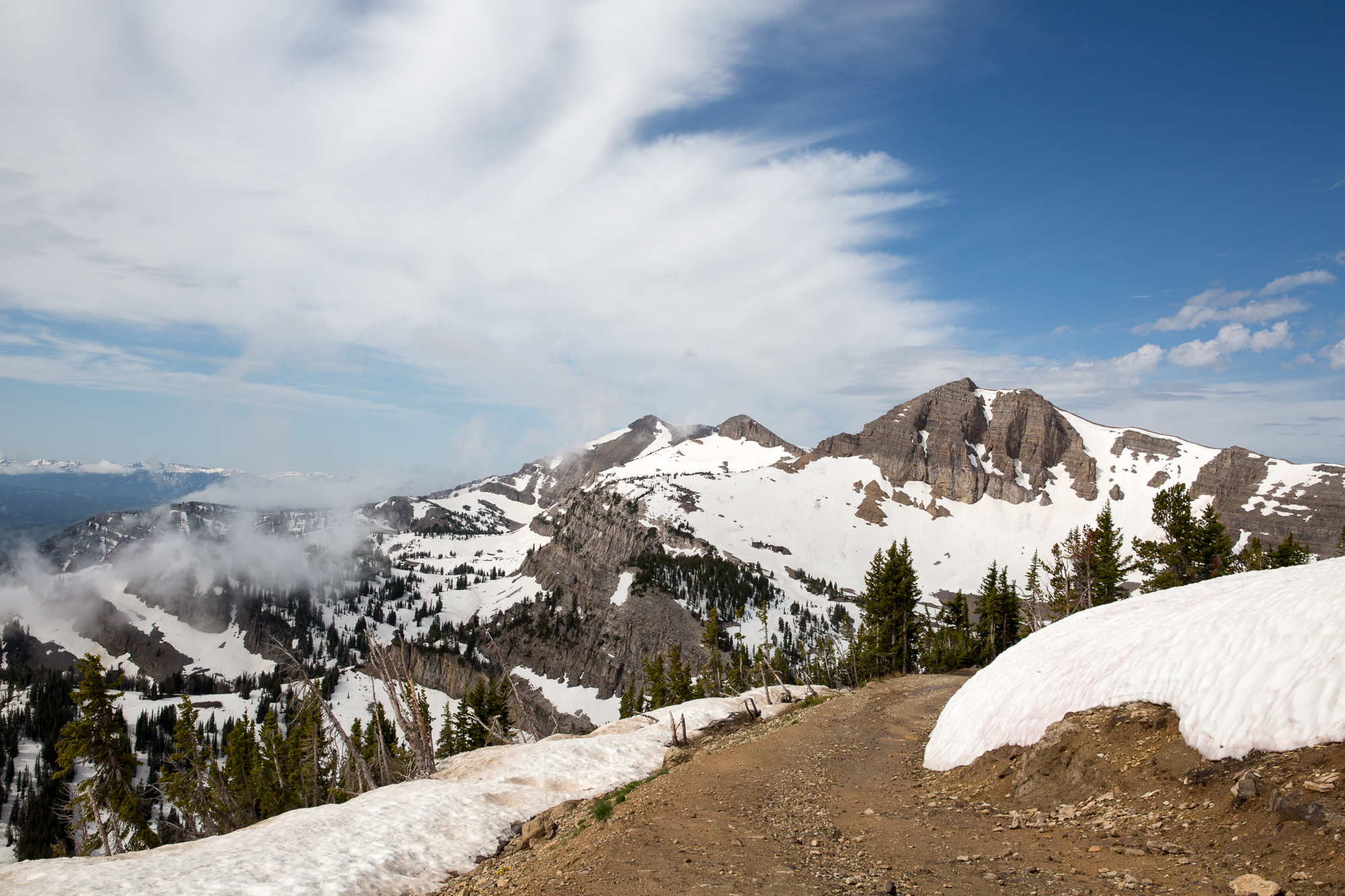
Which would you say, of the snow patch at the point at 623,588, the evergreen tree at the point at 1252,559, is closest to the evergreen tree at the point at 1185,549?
the evergreen tree at the point at 1252,559

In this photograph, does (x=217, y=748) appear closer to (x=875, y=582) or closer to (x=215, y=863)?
(x=875, y=582)

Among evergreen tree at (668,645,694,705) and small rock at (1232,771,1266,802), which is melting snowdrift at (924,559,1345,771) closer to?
small rock at (1232,771,1266,802)

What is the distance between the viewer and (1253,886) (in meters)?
6.66

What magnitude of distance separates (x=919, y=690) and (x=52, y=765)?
595 ft

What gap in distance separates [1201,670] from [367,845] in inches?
644

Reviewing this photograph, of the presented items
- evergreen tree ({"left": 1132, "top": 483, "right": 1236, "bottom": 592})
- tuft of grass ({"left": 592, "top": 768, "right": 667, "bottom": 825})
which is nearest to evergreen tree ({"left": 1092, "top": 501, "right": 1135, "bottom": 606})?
evergreen tree ({"left": 1132, "top": 483, "right": 1236, "bottom": 592})

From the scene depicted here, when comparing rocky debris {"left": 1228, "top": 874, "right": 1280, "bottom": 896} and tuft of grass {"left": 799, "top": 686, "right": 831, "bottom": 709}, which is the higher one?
rocky debris {"left": 1228, "top": 874, "right": 1280, "bottom": 896}

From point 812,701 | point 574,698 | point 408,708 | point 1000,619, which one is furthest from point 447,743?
point 574,698

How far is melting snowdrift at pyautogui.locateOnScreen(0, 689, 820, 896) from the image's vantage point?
10203mm

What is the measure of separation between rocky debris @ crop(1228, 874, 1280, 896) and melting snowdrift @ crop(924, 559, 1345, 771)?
2752 millimetres

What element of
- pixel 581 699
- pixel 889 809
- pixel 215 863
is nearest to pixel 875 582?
pixel 889 809

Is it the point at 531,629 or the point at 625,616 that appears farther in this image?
the point at 531,629

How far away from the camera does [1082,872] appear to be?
810cm

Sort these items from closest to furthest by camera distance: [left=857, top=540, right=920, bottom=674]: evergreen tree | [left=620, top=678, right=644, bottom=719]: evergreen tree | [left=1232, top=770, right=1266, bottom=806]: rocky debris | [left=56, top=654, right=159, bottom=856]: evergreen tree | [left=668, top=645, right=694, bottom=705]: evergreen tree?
[left=1232, top=770, right=1266, bottom=806]: rocky debris → [left=56, top=654, right=159, bottom=856]: evergreen tree → [left=857, top=540, right=920, bottom=674]: evergreen tree → [left=668, top=645, right=694, bottom=705]: evergreen tree → [left=620, top=678, right=644, bottom=719]: evergreen tree
